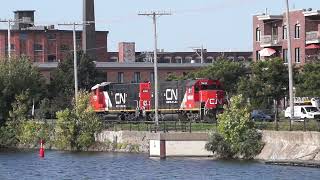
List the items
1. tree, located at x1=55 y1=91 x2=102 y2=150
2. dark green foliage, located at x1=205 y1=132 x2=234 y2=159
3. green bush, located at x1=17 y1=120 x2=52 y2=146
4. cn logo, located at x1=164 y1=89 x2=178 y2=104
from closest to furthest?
dark green foliage, located at x1=205 y1=132 x2=234 y2=159, tree, located at x1=55 y1=91 x2=102 y2=150, green bush, located at x1=17 y1=120 x2=52 y2=146, cn logo, located at x1=164 y1=89 x2=178 y2=104

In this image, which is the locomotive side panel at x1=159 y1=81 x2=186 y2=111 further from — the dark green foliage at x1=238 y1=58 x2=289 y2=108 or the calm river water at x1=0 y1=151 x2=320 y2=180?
the calm river water at x1=0 y1=151 x2=320 y2=180

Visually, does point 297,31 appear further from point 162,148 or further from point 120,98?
point 162,148

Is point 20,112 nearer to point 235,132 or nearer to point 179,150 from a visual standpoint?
point 179,150

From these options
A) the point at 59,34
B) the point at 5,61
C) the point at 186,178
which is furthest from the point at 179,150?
the point at 59,34

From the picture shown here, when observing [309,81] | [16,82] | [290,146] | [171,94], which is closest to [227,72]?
[309,81]

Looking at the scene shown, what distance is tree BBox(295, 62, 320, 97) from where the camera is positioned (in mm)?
98562

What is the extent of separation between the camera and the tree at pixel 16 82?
4099 inches

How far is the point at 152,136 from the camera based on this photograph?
246 feet

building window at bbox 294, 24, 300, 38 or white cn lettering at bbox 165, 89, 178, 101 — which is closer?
white cn lettering at bbox 165, 89, 178, 101

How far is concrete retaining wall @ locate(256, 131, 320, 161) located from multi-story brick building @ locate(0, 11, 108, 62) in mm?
102588

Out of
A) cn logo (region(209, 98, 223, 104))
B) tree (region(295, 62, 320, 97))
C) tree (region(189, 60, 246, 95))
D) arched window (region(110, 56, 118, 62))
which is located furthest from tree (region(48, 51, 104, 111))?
arched window (region(110, 56, 118, 62))

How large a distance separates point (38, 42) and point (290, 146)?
4417 inches

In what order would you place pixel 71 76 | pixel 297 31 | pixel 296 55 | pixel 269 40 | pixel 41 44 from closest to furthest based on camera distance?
pixel 297 31
pixel 296 55
pixel 269 40
pixel 71 76
pixel 41 44

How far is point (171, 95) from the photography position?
9575 centimetres
